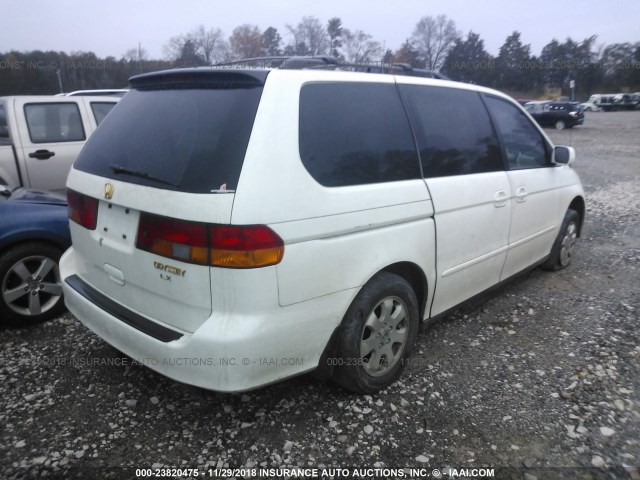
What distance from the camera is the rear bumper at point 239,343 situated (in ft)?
6.52

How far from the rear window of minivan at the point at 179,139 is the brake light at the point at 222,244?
173mm

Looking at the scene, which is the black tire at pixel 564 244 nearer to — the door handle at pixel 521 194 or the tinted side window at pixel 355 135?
the door handle at pixel 521 194

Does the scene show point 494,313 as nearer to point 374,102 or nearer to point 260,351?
point 374,102

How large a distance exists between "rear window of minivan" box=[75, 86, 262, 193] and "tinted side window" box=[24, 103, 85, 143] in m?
3.69

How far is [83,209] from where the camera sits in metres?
2.59

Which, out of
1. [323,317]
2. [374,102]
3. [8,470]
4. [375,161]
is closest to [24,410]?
[8,470]

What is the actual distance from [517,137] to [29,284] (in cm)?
400

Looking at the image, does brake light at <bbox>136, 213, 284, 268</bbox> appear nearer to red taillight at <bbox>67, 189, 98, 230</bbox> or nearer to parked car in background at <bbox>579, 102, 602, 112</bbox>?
red taillight at <bbox>67, 189, 98, 230</bbox>

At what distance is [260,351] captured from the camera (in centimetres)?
204

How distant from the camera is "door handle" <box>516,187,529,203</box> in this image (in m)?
3.56

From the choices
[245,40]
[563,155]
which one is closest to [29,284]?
[563,155]

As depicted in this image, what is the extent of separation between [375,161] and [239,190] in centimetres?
89

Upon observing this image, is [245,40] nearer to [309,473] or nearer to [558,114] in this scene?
[558,114]

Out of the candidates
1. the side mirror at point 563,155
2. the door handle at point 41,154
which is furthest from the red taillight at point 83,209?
the side mirror at point 563,155
